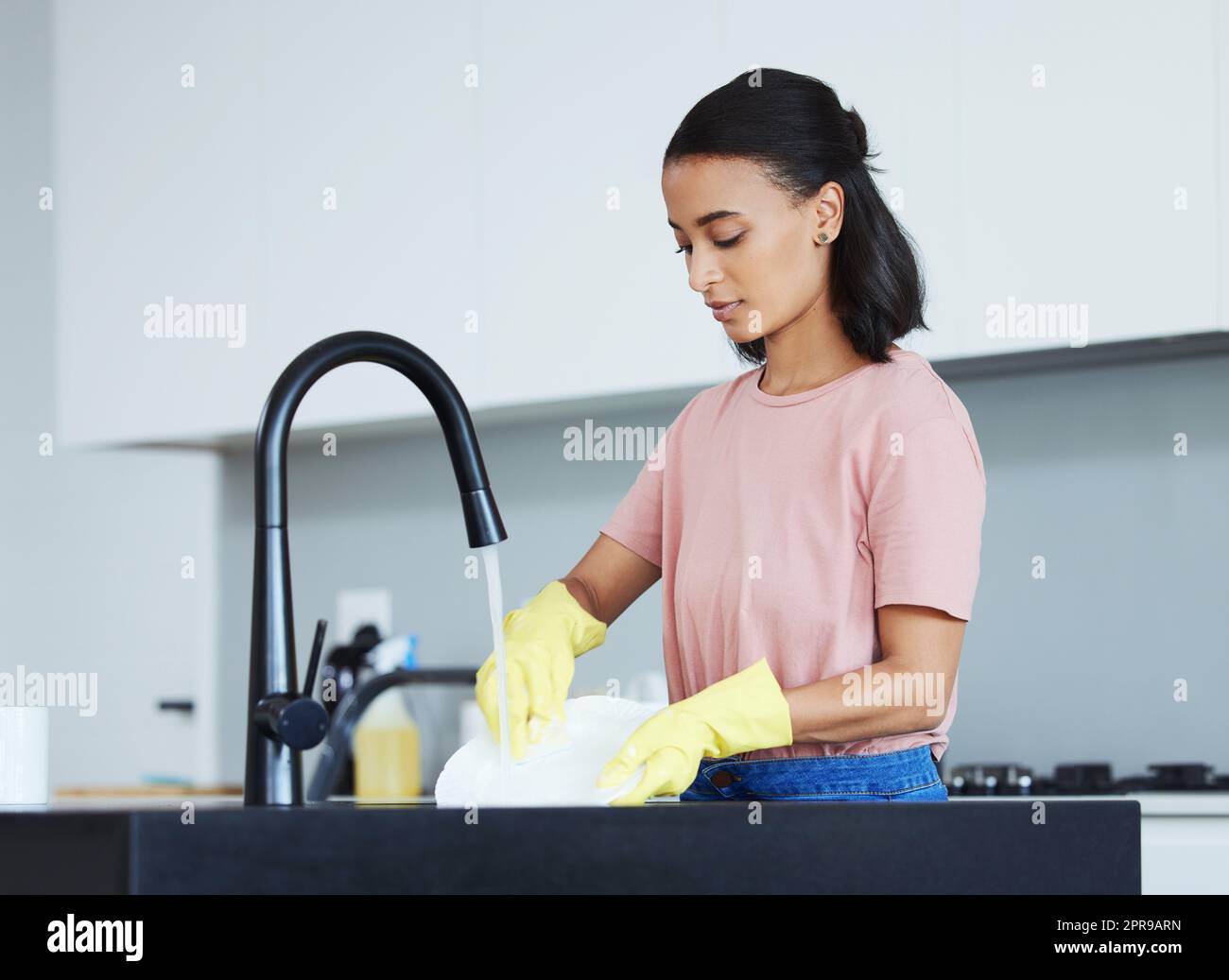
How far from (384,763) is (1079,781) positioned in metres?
1.26

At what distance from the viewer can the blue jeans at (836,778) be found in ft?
3.80

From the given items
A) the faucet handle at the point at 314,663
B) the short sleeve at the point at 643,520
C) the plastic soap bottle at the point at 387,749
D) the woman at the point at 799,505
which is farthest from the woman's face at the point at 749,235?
the plastic soap bottle at the point at 387,749

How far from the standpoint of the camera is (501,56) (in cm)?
244

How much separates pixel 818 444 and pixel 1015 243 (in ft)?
3.02

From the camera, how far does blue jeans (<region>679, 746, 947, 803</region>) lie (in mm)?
1159

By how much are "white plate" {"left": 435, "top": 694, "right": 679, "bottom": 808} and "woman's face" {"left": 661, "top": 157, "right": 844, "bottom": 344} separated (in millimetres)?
386

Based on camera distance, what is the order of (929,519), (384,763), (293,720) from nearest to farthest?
(293,720) → (929,519) → (384,763)

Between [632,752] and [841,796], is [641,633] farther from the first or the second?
[632,752]

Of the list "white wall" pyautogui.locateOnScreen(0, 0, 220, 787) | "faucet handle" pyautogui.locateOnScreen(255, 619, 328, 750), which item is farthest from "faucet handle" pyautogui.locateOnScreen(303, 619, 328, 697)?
"white wall" pyautogui.locateOnScreen(0, 0, 220, 787)

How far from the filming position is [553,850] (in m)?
0.75

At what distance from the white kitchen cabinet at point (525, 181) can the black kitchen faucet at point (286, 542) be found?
1.27 metres

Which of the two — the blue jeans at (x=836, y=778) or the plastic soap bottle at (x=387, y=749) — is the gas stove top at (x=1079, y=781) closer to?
the blue jeans at (x=836, y=778)

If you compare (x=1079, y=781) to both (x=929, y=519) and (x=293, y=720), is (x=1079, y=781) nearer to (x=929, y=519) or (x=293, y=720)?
(x=929, y=519)

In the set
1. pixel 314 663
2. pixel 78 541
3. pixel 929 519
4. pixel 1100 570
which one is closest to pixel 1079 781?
pixel 1100 570
